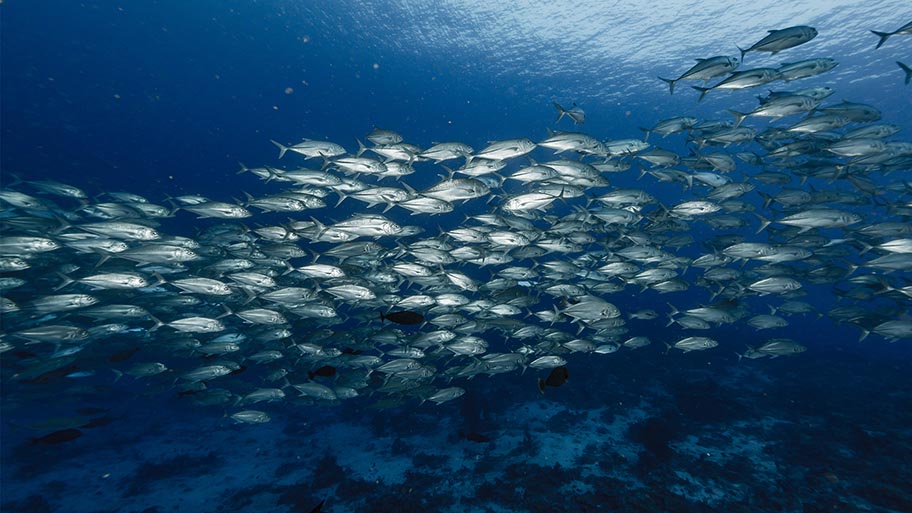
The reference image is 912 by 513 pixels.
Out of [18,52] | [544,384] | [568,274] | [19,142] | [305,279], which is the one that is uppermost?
[18,52]

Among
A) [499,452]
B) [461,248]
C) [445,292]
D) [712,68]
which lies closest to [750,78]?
[712,68]

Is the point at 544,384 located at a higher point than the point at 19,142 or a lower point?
lower

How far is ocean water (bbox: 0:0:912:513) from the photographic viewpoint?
28.8 ft

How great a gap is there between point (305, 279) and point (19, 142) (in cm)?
4309

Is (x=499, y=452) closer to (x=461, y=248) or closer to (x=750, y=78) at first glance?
(x=461, y=248)

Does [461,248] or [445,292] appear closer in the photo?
[461,248]

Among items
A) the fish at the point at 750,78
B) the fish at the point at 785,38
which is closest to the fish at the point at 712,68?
the fish at the point at 750,78

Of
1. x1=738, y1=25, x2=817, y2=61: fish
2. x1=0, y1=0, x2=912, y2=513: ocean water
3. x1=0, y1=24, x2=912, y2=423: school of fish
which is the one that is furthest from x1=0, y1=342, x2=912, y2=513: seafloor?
x1=738, y1=25, x2=817, y2=61: fish

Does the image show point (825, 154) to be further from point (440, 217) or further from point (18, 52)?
point (18, 52)

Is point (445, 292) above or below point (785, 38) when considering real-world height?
below

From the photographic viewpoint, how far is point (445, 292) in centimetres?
959

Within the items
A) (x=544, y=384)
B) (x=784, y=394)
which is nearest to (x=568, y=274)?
(x=544, y=384)

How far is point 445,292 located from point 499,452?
17.9ft

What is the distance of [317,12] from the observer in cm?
2486
